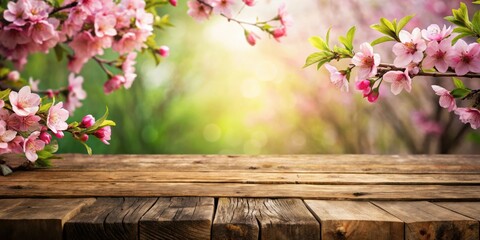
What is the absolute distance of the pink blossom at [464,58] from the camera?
1.23 m

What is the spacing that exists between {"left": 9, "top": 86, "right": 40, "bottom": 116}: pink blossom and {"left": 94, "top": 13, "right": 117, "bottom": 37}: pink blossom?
54cm

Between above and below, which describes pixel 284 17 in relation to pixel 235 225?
above

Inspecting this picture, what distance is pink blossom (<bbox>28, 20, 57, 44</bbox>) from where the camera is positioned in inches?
69.1

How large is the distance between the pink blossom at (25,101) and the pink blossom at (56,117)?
4 cm

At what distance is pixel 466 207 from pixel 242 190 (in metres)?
0.55

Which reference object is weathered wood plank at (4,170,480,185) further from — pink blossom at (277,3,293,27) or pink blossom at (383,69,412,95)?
pink blossom at (277,3,293,27)

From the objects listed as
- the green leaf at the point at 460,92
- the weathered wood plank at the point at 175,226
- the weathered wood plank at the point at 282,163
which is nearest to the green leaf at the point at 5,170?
the weathered wood plank at the point at 282,163

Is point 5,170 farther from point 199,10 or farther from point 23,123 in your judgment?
point 199,10

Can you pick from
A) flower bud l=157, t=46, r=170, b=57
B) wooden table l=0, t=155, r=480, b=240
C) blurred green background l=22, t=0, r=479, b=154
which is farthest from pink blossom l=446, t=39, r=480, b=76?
blurred green background l=22, t=0, r=479, b=154

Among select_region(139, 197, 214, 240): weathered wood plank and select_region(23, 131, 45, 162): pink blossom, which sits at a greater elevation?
select_region(23, 131, 45, 162): pink blossom

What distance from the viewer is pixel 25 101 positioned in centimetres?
139

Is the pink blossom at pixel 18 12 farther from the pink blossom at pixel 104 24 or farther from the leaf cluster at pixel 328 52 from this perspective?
the leaf cluster at pixel 328 52

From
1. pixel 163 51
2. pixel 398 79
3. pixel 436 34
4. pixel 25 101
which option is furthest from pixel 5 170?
pixel 436 34

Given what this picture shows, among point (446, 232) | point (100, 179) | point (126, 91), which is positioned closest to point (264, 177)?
point (100, 179)
